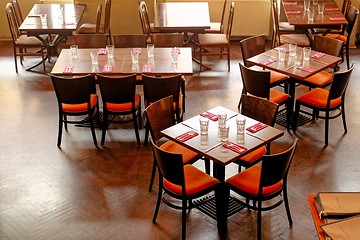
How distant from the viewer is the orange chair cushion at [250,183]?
4852 mm

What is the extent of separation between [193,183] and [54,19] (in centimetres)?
524

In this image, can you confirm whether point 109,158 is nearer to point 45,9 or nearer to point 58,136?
point 58,136

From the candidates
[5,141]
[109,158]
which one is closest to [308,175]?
Result: [109,158]

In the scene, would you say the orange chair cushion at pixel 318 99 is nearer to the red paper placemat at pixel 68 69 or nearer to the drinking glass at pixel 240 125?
the drinking glass at pixel 240 125

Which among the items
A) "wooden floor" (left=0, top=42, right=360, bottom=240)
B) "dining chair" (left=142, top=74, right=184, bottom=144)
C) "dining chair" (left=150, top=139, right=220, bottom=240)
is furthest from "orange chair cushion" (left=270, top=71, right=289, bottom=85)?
"dining chair" (left=150, top=139, right=220, bottom=240)

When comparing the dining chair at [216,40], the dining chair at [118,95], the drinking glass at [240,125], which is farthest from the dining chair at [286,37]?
the drinking glass at [240,125]

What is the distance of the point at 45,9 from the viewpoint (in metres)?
9.55

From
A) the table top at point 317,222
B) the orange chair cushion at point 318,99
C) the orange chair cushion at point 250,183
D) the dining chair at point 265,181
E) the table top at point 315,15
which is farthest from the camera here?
the table top at point 315,15

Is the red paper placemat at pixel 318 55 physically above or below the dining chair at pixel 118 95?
above

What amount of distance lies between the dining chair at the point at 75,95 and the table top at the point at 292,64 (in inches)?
85.9

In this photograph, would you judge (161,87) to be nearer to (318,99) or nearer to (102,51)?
(102,51)

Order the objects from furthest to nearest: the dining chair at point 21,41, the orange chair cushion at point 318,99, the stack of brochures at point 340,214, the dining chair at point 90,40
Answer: the dining chair at point 21,41 < the dining chair at point 90,40 < the orange chair cushion at point 318,99 < the stack of brochures at point 340,214

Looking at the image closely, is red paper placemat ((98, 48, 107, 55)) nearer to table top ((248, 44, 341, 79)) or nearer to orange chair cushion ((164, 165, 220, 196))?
table top ((248, 44, 341, 79))

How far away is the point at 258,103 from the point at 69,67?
2640 millimetres
